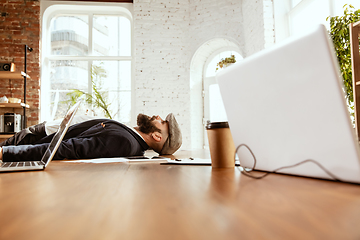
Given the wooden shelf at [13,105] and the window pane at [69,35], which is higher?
the window pane at [69,35]

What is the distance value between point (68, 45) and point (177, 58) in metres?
2.37

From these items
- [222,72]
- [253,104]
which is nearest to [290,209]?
[253,104]

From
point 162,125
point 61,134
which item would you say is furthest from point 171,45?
point 61,134

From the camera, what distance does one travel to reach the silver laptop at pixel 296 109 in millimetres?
440

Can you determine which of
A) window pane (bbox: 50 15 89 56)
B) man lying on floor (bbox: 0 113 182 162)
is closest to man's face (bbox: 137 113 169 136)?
man lying on floor (bbox: 0 113 182 162)

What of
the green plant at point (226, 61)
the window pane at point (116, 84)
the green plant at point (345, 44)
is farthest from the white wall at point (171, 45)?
the green plant at point (345, 44)

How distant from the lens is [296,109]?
52 centimetres

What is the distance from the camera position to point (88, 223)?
0.25m

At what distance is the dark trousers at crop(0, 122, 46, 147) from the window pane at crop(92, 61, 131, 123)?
150 inches

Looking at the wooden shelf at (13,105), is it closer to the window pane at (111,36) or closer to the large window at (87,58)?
the large window at (87,58)

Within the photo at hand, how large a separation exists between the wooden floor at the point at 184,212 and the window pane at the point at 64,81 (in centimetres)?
568

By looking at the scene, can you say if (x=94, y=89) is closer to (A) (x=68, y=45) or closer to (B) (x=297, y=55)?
(A) (x=68, y=45)

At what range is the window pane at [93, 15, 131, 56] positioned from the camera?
589cm

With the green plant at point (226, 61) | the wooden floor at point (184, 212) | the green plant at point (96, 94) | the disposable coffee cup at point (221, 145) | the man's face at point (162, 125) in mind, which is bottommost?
the wooden floor at point (184, 212)
